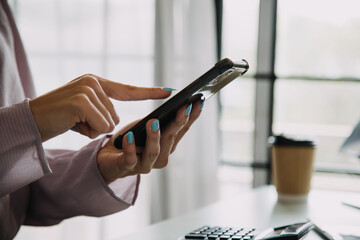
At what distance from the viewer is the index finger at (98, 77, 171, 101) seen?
0.83 meters

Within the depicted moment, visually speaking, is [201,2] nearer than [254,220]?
No

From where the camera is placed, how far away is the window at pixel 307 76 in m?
2.41

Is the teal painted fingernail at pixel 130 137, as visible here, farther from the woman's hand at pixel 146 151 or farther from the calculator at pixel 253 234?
the calculator at pixel 253 234

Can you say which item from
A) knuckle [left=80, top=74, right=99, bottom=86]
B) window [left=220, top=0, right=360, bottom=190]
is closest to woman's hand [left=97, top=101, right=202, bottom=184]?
knuckle [left=80, top=74, right=99, bottom=86]

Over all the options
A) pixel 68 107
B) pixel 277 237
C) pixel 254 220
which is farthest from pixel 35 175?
pixel 254 220

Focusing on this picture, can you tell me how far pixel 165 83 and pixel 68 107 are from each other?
1687 millimetres

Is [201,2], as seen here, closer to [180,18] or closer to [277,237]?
[180,18]

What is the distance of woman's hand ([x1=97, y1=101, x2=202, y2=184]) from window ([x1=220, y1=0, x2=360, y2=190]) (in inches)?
63.8

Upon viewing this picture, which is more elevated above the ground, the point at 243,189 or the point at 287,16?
the point at 287,16

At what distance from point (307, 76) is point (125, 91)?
180 cm

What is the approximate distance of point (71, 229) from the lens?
2328 mm

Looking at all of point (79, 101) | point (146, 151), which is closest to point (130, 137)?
point (146, 151)

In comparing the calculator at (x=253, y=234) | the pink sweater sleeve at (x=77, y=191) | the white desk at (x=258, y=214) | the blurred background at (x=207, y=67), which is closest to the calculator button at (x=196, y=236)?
the calculator at (x=253, y=234)

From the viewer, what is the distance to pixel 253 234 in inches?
30.9
